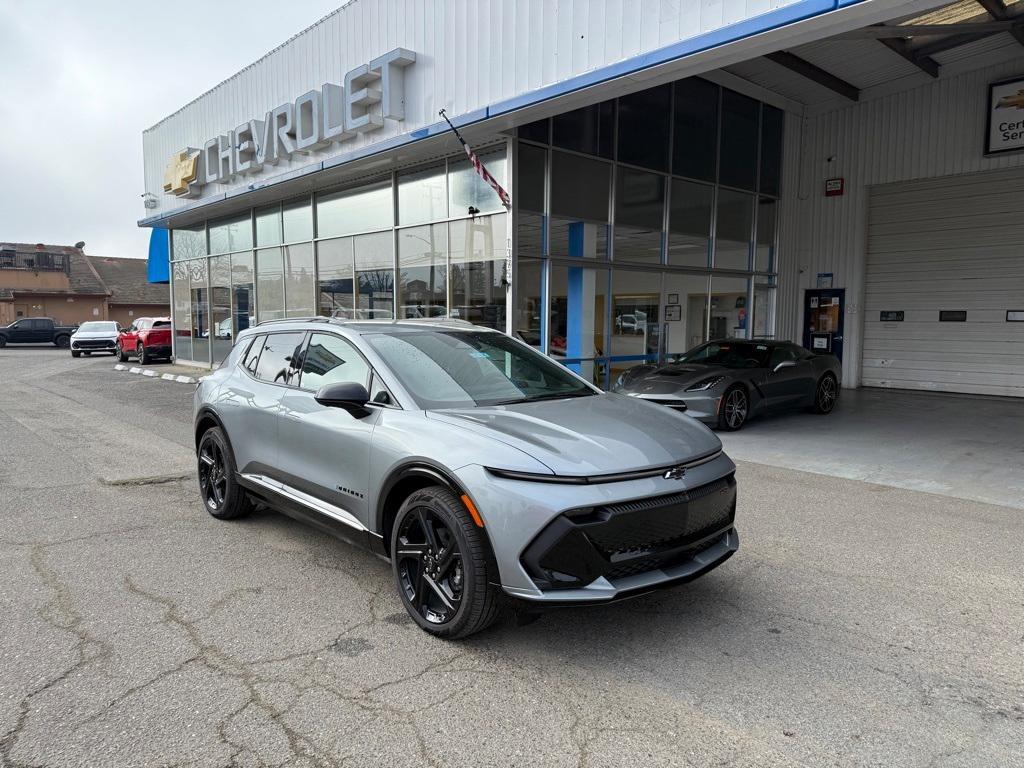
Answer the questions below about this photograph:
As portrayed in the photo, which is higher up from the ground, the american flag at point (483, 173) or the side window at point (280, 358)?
the american flag at point (483, 173)

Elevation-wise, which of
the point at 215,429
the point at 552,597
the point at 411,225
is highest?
the point at 411,225

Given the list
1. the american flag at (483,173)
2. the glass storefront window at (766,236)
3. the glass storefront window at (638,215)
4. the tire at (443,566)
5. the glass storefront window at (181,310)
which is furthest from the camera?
the glass storefront window at (181,310)

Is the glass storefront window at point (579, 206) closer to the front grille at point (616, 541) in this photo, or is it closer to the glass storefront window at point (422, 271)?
the glass storefront window at point (422, 271)

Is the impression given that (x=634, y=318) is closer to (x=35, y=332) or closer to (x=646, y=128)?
(x=646, y=128)

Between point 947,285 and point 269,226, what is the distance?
17404 mm

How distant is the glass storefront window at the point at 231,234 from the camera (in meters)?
19.7

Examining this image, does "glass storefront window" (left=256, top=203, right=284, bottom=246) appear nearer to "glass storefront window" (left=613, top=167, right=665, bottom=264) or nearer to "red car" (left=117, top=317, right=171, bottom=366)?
"red car" (left=117, top=317, right=171, bottom=366)

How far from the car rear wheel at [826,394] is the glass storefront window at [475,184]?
250 inches

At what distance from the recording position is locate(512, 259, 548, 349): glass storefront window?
12.0 m

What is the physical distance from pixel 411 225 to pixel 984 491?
427 inches

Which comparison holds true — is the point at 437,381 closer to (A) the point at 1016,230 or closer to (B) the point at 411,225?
(B) the point at 411,225

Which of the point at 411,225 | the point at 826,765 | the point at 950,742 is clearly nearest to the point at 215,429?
the point at 826,765

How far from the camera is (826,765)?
2.54 m

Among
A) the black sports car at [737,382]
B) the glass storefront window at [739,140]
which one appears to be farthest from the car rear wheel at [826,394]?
the glass storefront window at [739,140]
